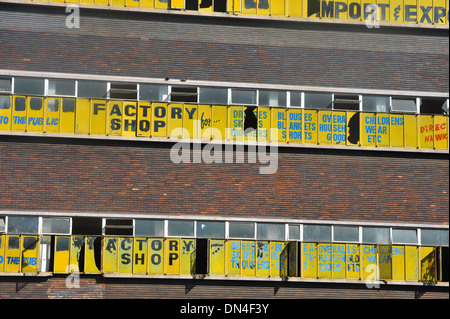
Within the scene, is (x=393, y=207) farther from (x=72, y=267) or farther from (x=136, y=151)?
(x=72, y=267)

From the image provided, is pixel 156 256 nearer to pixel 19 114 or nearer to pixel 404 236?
pixel 19 114

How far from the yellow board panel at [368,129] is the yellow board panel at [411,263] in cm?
350

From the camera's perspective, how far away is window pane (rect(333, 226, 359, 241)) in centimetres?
3050

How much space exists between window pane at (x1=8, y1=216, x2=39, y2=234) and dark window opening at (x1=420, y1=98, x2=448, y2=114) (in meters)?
12.7

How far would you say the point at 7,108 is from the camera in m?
29.8

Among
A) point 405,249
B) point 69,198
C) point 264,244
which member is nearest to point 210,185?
point 264,244

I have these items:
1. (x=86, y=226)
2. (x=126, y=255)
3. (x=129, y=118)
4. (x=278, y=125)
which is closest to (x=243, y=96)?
(x=278, y=125)

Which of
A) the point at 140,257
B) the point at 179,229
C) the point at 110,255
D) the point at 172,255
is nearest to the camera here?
the point at 110,255

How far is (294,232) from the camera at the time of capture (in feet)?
99.5

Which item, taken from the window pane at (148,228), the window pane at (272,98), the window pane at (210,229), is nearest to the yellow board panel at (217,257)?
the window pane at (210,229)

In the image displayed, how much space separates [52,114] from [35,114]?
506 millimetres
